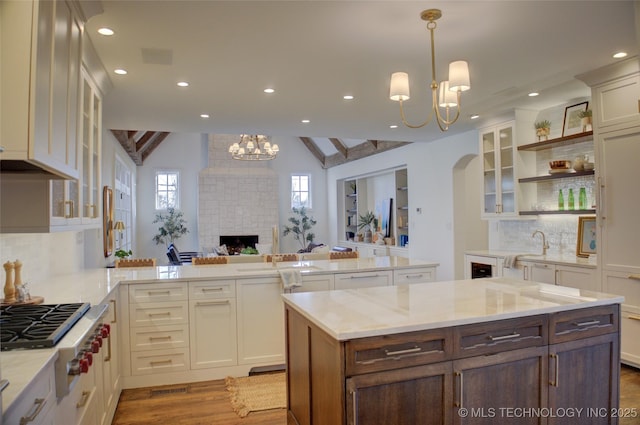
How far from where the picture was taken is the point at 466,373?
2.01 metres

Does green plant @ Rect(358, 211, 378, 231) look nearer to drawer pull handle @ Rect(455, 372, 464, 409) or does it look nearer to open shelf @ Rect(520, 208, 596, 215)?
open shelf @ Rect(520, 208, 596, 215)

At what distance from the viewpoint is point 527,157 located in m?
5.36

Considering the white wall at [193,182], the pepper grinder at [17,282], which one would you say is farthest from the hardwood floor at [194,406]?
the white wall at [193,182]

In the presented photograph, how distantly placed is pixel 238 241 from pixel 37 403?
9.77 meters

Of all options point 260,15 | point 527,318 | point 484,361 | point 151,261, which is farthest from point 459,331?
point 151,261

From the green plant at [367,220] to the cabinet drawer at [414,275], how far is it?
227 inches

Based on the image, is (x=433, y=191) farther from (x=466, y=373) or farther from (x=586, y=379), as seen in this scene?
(x=466, y=373)

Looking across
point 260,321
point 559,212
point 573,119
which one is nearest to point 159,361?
point 260,321

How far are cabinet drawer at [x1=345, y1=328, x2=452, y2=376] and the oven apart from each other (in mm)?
1116

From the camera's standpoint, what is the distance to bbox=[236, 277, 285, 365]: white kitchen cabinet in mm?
3746

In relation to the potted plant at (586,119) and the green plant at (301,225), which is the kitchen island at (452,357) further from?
the green plant at (301,225)

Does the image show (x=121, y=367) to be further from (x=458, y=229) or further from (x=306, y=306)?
(x=458, y=229)

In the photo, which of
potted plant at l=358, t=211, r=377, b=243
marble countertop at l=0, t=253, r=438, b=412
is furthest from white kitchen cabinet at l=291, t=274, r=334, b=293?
potted plant at l=358, t=211, r=377, b=243

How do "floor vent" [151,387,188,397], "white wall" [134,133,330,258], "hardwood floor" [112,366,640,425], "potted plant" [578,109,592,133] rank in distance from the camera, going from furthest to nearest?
"white wall" [134,133,330,258] < "potted plant" [578,109,592,133] < "floor vent" [151,387,188,397] < "hardwood floor" [112,366,640,425]
